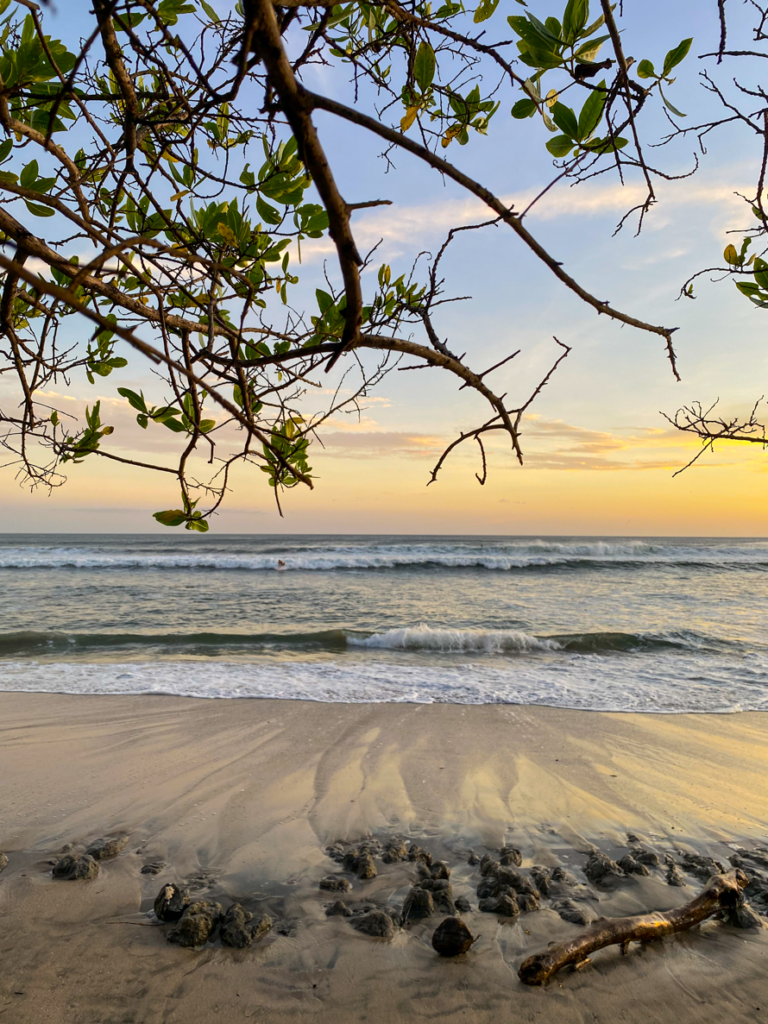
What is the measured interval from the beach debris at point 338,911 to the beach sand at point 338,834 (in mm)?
33

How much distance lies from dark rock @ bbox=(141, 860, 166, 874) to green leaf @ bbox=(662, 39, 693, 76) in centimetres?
330

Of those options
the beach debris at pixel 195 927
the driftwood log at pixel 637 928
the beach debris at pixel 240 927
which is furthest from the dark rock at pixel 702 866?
the beach debris at pixel 195 927

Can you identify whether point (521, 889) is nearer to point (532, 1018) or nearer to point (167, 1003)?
point (532, 1018)

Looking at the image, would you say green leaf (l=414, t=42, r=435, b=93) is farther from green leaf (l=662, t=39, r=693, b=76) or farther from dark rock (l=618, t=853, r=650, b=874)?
dark rock (l=618, t=853, r=650, b=874)

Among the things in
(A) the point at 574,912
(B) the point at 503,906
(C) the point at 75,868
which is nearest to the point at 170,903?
(C) the point at 75,868

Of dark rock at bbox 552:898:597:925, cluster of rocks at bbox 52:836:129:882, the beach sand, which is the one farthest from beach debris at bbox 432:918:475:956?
cluster of rocks at bbox 52:836:129:882

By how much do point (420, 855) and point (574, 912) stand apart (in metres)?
0.72

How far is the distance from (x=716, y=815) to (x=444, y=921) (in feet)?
6.46

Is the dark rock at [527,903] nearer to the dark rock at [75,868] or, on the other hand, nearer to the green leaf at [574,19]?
the dark rock at [75,868]

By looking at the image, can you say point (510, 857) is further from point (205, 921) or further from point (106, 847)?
point (106, 847)

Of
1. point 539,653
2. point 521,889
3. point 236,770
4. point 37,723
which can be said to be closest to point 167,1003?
point 521,889

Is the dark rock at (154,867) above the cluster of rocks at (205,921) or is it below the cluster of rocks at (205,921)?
below

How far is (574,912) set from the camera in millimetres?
2354

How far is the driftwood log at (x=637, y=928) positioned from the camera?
2023 mm
